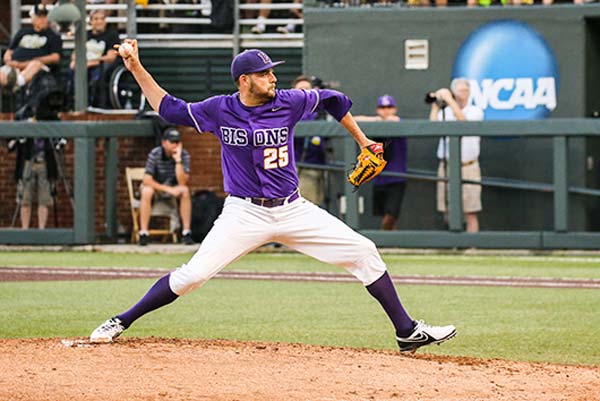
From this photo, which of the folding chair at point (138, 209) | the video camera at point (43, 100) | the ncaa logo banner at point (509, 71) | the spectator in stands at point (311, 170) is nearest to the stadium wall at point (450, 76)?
the ncaa logo banner at point (509, 71)

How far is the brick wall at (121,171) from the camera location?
17.4 meters

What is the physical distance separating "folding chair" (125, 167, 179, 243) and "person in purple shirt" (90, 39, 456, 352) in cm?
940

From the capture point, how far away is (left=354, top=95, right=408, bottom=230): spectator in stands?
16922 mm

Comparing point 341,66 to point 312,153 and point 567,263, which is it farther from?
point 567,263

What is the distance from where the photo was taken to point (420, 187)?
677 inches

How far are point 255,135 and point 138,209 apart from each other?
10.1 meters

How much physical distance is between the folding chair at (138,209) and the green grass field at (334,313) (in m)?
3.31

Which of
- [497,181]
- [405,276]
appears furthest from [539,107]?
[405,276]

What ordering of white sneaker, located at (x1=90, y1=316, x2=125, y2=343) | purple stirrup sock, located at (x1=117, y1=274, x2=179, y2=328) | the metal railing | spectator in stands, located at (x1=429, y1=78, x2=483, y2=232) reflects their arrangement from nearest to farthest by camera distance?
purple stirrup sock, located at (x1=117, y1=274, x2=179, y2=328) → white sneaker, located at (x1=90, y1=316, x2=125, y2=343) → spectator in stands, located at (x1=429, y1=78, x2=483, y2=232) → the metal railing

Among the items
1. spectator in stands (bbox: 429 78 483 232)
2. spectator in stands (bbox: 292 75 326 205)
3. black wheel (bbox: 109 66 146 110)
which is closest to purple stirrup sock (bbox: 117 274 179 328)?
spectator in stands (bbox: 292 75 326 205)

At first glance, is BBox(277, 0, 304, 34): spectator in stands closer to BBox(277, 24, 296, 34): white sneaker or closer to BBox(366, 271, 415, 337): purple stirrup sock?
BBox(277, 24, 296, 34): white sneaker

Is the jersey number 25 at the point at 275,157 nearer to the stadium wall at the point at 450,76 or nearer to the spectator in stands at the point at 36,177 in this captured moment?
the stadium wall at the point at 450,76

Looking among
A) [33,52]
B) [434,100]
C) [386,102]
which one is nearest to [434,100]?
[434,100]

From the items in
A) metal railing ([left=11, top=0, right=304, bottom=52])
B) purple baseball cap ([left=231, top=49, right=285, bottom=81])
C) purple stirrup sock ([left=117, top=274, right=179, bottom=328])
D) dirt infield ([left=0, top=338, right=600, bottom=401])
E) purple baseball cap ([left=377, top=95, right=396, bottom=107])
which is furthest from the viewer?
metal railing ([left=11, top=0, right=304, bottom=52])
